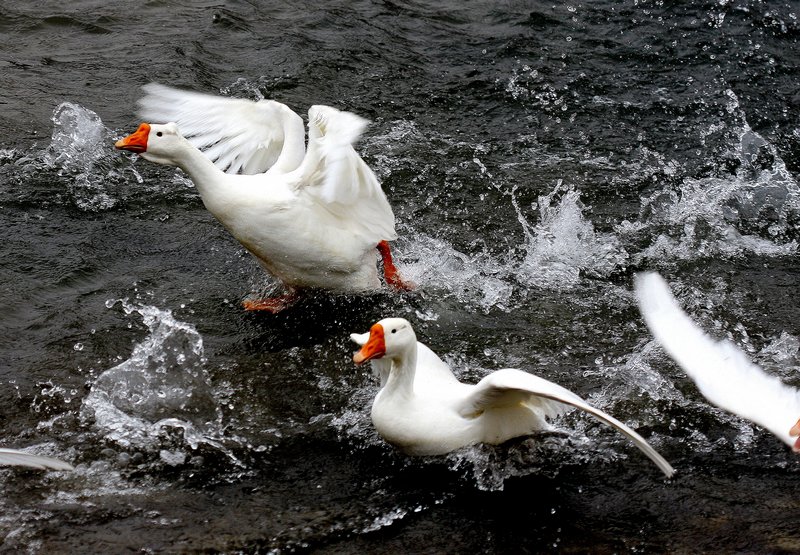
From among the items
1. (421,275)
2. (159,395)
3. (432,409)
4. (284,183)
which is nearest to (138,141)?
(284,183)

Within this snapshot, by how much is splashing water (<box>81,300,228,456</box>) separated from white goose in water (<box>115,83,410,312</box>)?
772 mm

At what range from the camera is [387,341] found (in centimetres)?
423

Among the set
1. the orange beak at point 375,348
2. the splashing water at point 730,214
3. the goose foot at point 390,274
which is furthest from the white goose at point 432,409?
the splashing water at point 730,214

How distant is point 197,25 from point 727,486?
6.80 m

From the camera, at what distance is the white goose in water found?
17.9 ft

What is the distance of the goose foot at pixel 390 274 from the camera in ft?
20.1

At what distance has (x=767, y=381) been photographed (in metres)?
4.53

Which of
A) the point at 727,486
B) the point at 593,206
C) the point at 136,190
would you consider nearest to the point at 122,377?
the point at 136,190

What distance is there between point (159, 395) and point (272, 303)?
4.10 ft

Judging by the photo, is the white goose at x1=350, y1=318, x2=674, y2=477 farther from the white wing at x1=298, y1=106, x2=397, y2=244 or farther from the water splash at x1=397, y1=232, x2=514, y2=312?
the water splash at x1=397, y1=232, x2=514, y2=312

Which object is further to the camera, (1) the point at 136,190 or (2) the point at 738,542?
(1) the point at 136,190

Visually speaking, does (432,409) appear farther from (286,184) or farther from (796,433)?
(286,184)

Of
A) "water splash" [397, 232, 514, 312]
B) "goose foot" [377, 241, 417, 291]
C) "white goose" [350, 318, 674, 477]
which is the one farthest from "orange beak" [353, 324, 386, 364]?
"goose foot" [377, 241, 417, 291]

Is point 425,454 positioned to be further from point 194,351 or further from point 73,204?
point 73,204
